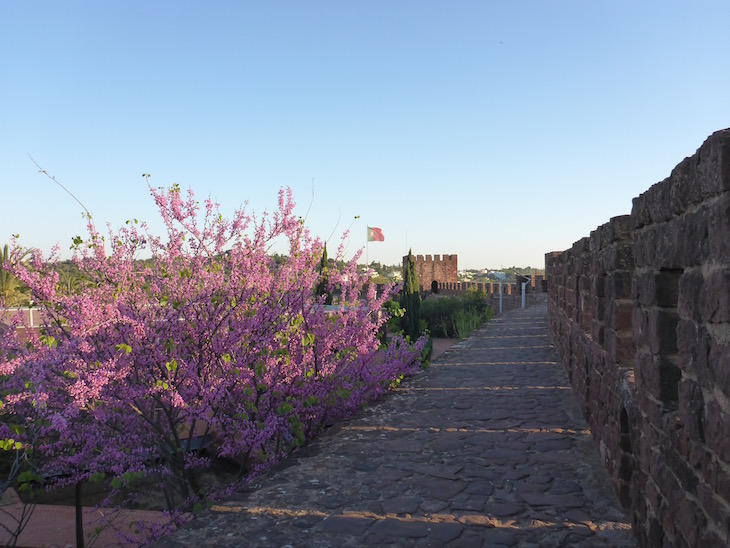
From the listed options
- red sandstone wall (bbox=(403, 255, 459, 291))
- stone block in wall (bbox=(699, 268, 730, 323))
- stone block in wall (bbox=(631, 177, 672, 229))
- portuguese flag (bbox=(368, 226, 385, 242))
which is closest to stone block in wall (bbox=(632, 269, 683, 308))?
stone block in wall (bbox=(631, 177, 672, 229))

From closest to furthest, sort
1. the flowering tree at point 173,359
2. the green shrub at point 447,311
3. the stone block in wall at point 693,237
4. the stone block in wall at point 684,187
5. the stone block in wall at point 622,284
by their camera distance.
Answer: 1. the stone block in wall at point 693,237
2. the stone block in wall at point 684,187
3. the stone block in wall at point 622,284
4. the flowering tree at point 173,359
5. the green shrub at point 447,311

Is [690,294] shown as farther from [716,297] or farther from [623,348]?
[623,348]

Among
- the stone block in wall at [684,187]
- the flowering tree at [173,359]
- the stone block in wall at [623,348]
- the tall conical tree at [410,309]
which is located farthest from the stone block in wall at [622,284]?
the tall conical tree at [410,309]

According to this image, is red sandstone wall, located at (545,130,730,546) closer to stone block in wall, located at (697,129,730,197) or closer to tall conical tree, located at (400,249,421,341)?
stone block in wall, located at (697,129,730,197)

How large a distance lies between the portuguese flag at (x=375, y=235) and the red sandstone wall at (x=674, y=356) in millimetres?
34759

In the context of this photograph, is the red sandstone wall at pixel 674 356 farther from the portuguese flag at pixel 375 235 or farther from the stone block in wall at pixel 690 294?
the portuguese flag at pixel 375 235

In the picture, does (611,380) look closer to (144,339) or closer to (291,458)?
(291,458)

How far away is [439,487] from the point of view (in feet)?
13.8

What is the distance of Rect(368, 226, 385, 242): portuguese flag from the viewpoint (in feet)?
128

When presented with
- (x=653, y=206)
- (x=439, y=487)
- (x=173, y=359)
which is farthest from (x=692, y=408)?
(x=173, y=359)

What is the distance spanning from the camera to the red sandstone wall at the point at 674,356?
1.96m

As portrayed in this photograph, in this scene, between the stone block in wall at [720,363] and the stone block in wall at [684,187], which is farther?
the stone block in wall at [684,187]

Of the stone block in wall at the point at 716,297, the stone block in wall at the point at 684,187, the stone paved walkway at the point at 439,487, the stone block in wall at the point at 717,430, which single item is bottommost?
the stone paved walkway at the point at 439,487

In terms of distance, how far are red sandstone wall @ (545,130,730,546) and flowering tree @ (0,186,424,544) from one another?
2.95m
